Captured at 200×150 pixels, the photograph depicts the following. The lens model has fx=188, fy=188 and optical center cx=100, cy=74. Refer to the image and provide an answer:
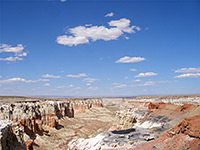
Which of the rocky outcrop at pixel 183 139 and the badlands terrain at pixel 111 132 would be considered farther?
the badlands terrain at pixel 111 132

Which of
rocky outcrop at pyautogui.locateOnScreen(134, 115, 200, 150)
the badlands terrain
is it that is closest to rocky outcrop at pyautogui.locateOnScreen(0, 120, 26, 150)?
the badlands terrain

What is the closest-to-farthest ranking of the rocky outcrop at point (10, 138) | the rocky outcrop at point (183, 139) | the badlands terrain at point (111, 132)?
the rocky outcrop at point (10, 138) < the rocky outcrop at point (183, 139) < the badlands terrain at point (111, 132)

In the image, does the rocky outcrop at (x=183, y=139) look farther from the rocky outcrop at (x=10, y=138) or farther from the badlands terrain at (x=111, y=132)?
the rocky outcrop at (x=10, y=138)

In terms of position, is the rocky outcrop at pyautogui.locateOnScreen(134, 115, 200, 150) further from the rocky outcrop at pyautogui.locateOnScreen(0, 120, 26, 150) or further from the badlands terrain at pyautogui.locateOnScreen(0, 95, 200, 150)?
the rocky outcrop at pyautogui.locateOnScreen(0, 120, 26, 150)

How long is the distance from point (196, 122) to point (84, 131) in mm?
48948

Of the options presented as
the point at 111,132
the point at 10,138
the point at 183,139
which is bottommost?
the point at 111,132

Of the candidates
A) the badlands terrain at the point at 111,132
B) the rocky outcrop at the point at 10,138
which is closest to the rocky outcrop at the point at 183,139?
the badlands terrain at the point at 111,132

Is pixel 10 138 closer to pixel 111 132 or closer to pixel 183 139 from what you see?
pixel 183 139

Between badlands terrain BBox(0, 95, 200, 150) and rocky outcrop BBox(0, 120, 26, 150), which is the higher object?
rocky outcrop BBox(0, 120, 26, 150)

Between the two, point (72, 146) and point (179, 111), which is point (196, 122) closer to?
point (179, 111)

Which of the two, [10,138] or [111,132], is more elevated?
[10,138]

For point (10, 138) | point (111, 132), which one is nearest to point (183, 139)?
point (111, 132)

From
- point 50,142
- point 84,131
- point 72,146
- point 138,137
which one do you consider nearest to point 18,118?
point 50,142

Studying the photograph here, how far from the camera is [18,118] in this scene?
46.8 m
